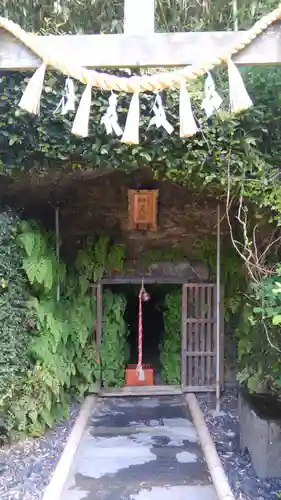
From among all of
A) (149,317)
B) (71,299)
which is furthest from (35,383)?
(149,317)

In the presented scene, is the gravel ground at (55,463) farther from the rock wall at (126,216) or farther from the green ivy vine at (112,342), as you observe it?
the rock wall at (126,216)

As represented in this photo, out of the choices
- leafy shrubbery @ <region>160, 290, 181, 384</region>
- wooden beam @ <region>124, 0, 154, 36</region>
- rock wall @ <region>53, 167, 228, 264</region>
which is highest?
wooden beam @ <region>124, 0, 154, 36</region>

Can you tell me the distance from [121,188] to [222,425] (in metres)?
3.82

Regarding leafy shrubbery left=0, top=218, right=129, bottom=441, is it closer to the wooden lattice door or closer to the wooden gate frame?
the wooden gate frame

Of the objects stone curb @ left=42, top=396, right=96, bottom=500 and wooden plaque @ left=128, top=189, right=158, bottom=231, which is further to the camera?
wooden plaque @ left=128, top=189, right=158, bottom=231

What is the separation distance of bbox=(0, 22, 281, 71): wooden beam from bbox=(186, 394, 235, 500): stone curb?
3.77m

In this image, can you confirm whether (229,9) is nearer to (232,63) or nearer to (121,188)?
(232,63)

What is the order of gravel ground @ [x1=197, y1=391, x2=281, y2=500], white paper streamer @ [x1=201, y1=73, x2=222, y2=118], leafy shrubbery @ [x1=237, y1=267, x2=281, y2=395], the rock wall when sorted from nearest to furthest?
white paper streamer @ [x1=201, y1=73, x2=222, y2=118]
gravel ground @ [x1=197, y1=391, x2=281, y2=500]
leafy shrubbery @ [x1=237, y1=267, x2=281, y2=395]
the rock wall

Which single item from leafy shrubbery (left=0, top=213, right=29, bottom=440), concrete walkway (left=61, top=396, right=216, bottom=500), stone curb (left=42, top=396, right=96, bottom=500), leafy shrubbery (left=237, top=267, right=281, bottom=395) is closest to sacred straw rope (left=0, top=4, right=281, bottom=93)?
leafy shrubbery (left=0, top=213, right=29, bottom=440)

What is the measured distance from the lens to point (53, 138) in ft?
16.9

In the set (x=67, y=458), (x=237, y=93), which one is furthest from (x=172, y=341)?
(x=237, y=93)

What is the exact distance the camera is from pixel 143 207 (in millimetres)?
7168

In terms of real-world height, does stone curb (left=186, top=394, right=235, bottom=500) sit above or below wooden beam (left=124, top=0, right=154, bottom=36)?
below

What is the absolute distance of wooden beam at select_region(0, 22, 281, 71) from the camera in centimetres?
354
